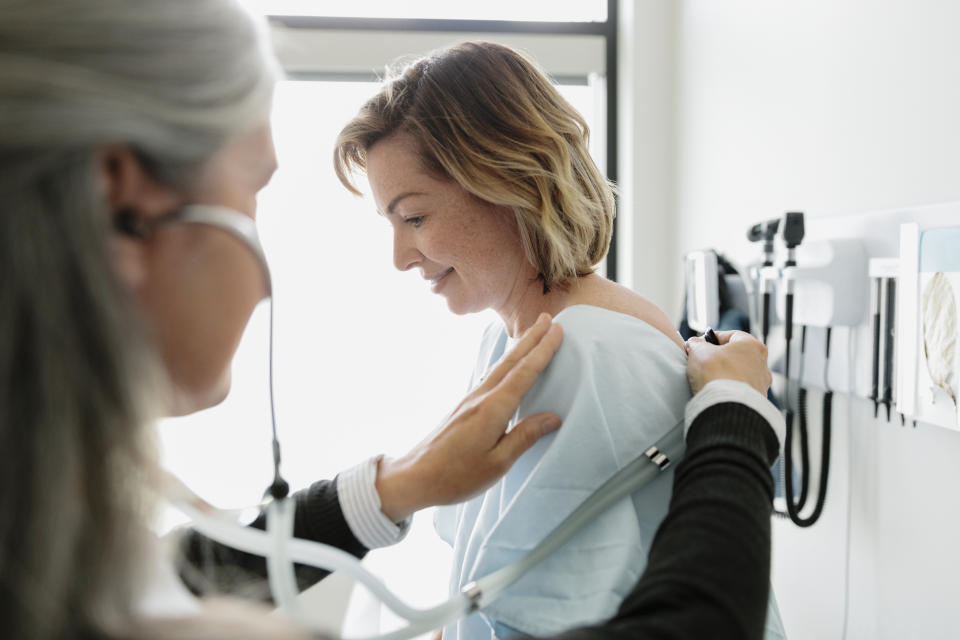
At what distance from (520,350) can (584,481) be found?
6.0 inches

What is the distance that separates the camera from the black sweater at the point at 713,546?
521 mm

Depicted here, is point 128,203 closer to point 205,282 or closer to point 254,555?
point 205,282

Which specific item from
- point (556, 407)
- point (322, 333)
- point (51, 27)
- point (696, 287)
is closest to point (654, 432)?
point (556, 407)

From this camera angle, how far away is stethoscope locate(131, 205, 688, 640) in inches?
19.7

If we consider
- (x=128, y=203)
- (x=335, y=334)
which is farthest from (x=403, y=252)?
(x=335, y=334)

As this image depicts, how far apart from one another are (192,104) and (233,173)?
2.7 inches

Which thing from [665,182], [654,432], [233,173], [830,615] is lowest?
[830,615]

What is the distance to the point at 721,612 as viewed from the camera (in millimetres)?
522

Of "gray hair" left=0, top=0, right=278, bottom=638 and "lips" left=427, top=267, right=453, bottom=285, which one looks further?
"lips" left=427, top=267, right=453, bottom=285

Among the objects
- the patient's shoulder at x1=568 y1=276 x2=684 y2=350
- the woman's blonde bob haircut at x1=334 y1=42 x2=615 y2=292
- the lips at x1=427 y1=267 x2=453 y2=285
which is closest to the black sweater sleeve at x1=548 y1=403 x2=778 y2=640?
the patient's shoulder at x1=568 y1=276 x2=684 y2=350

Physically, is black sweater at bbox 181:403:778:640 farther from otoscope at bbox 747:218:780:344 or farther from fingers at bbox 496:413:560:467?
otoscope at bbox 747:218:780:344

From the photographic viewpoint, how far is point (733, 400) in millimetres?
693

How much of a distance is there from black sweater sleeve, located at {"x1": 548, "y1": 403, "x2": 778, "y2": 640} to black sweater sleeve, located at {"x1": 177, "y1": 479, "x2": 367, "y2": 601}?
1.25ft

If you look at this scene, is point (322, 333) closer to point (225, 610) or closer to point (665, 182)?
point (665, 182)
